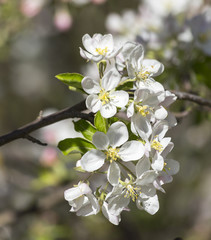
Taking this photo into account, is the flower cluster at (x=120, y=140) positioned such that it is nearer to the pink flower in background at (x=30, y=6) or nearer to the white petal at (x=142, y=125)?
the white petal at (x=142, y=125)

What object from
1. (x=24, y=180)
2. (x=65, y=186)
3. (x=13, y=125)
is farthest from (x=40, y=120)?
(x=13, y=125)

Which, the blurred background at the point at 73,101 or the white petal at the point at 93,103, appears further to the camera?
the blurred background at the point at 73,101

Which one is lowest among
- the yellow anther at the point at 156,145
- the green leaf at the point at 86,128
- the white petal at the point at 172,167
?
the white petal at the point at 172,167

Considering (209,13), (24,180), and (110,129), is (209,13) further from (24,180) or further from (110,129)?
(24,180)

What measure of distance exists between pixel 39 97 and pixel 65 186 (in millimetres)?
2125

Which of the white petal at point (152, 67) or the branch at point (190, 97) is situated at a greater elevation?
the white petal at point (152, 67)

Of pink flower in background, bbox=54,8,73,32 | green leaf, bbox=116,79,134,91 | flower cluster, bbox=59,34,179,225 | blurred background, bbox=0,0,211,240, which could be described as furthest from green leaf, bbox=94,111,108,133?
pink flower in background, bbox=54,8,73,32

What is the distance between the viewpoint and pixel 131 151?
0.91 metres

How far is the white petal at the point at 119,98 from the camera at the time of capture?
3.05 ft

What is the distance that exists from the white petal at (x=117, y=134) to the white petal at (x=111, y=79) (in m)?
0.10

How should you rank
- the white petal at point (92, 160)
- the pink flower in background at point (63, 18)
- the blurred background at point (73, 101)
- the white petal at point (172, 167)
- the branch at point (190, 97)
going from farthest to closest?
the pink flower in background at point (63, 18)
the blurred background at point (73, 101)
the branch at point (190, 97)
the white petal at point (172, 167)
the white petal at point (92, 160)

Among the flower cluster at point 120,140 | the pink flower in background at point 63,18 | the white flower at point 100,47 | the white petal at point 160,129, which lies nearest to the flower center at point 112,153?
the flower cluster at point 120,140

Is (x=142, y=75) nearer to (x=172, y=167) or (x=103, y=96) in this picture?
(x=103, y=96)

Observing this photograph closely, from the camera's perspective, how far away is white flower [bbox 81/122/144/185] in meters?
0.90
